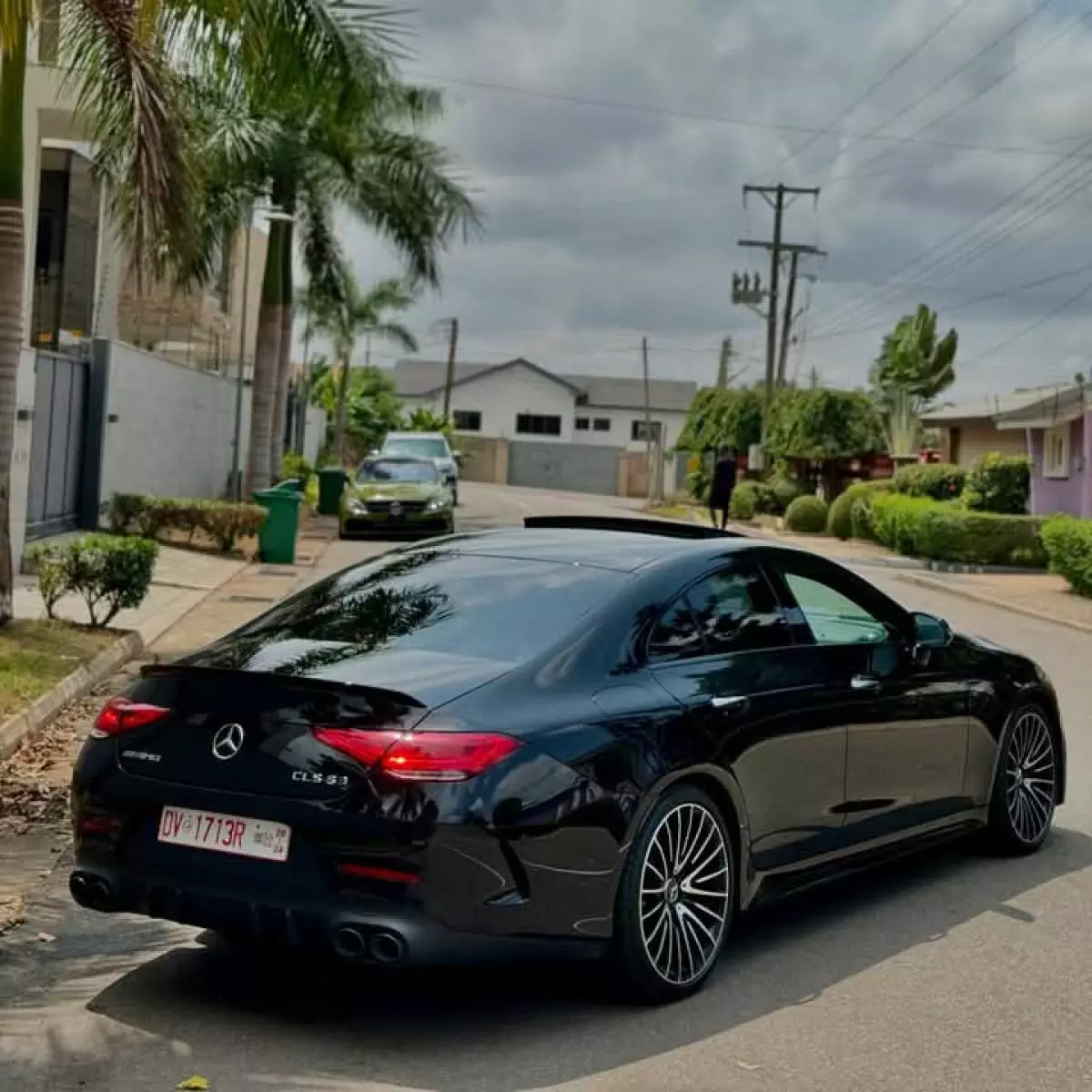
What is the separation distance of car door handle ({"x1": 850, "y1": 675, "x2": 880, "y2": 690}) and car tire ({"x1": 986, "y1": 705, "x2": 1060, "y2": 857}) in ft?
3.98

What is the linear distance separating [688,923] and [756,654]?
1.07 meters

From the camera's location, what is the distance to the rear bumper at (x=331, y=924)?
489 cm

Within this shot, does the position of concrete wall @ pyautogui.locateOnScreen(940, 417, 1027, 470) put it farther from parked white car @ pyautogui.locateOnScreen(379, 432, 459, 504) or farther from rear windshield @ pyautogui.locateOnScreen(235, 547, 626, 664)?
rear windshield @ pyautogui.locateOnScreen(235, 547, 626, 664)

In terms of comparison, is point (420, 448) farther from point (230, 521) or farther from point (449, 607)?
point (449, 607)

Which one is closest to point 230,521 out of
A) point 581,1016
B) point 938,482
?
point 938,482

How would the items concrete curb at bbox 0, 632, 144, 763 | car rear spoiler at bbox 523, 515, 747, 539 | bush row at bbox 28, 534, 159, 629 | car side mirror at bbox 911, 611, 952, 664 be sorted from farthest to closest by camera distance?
bush row at bbox 28, 534, 159, 629 → concrete curb at bbox 0, 632, 144, 763 → car side mirror at bbox 911, 611, 952, 664 → car rear spoiler at bbox 523, 515, 747, 539

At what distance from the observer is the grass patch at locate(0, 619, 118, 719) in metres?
10.3

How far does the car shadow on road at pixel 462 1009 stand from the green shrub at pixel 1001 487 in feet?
89.5

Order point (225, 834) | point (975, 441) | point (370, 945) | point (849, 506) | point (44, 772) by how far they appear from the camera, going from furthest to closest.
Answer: point (975, 441) < point (849, 506) < point (44, 772) < point (225, 834) < point (370, 945)

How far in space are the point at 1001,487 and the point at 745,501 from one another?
49.9 feet

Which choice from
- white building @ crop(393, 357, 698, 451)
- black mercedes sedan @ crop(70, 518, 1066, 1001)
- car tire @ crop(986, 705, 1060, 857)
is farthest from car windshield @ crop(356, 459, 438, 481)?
white building @ crop(393, 357, 698, 451)

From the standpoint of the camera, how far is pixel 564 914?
5102mm

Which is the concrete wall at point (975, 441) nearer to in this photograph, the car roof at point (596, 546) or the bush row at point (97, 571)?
the bush row at point (97, 571)

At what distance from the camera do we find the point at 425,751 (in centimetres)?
494
